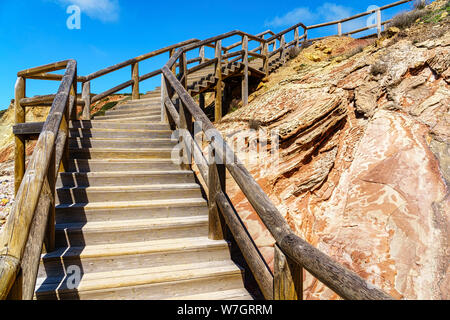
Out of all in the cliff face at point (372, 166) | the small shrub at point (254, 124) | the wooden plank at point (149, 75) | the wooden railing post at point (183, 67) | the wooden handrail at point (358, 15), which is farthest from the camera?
the wooden handrail at point (358, 15)

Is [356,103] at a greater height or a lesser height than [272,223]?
greater

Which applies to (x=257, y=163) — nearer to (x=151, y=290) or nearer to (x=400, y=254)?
(x=400, y=254)

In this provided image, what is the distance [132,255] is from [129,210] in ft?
2.04

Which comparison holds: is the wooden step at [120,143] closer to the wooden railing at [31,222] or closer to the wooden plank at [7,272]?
the wooden railing at [31,222]

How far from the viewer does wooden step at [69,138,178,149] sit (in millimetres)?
4152

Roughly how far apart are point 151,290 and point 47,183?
120 centimetres

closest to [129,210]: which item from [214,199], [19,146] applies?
[214,199]

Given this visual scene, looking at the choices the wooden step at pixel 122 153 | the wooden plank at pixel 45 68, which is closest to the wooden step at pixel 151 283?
the wooden step at pixel 122 153

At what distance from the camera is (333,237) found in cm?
345

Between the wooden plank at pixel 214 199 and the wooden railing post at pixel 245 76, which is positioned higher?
the wooden railing post at pixel 245 76

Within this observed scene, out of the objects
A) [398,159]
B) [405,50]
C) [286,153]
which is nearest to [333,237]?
[398,159]

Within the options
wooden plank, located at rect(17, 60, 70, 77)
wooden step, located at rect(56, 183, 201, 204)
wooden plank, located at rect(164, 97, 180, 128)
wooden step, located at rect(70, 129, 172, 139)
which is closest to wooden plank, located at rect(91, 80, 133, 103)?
wooden plank, located at rect(17, 60, 70, 77)

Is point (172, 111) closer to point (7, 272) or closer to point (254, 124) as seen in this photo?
point (254, 124)

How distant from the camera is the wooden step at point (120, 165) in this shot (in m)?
3.72
